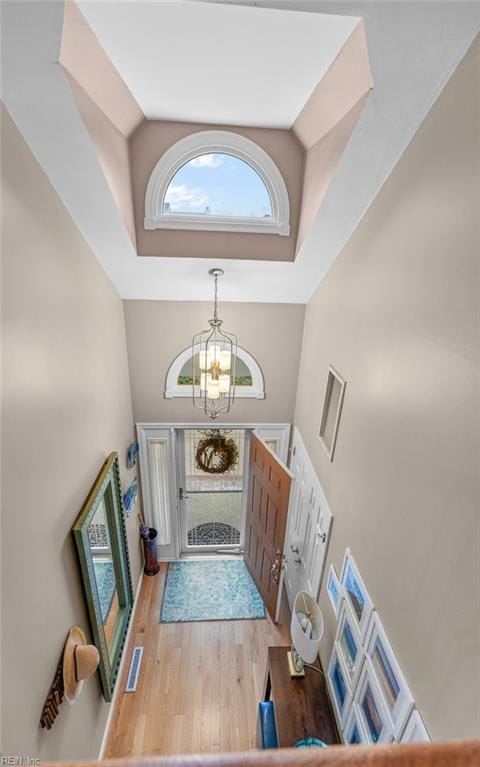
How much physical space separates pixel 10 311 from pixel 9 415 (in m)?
0.41

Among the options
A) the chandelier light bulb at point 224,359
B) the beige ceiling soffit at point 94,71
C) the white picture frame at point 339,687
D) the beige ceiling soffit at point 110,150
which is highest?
the beige ceiling soffit at point 94,71

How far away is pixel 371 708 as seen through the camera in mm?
1906

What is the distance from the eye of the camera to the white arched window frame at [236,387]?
390 cm

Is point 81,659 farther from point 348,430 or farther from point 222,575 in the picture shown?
point 222,575

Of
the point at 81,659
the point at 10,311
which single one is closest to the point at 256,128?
the point at 10,311

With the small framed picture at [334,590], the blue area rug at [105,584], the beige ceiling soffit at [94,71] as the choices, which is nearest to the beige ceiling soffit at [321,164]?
the beige ceiling soffit at [94,71]

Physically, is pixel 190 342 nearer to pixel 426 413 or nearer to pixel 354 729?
pixel 426 413

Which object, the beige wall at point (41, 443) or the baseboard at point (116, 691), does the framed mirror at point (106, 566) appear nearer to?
the beige wall at point (41, 443)

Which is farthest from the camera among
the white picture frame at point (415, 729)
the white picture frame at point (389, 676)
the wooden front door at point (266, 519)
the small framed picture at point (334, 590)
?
the wooden front door at point (266, 519)

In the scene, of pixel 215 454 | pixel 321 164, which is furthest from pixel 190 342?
pixel 321 164

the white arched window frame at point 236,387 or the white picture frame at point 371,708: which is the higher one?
the white arched window frame at point 236,387

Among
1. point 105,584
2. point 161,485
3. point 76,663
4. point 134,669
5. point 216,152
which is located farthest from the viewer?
point 161,485

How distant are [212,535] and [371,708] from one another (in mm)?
3143

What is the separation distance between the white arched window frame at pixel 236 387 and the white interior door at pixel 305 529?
2.06ft
